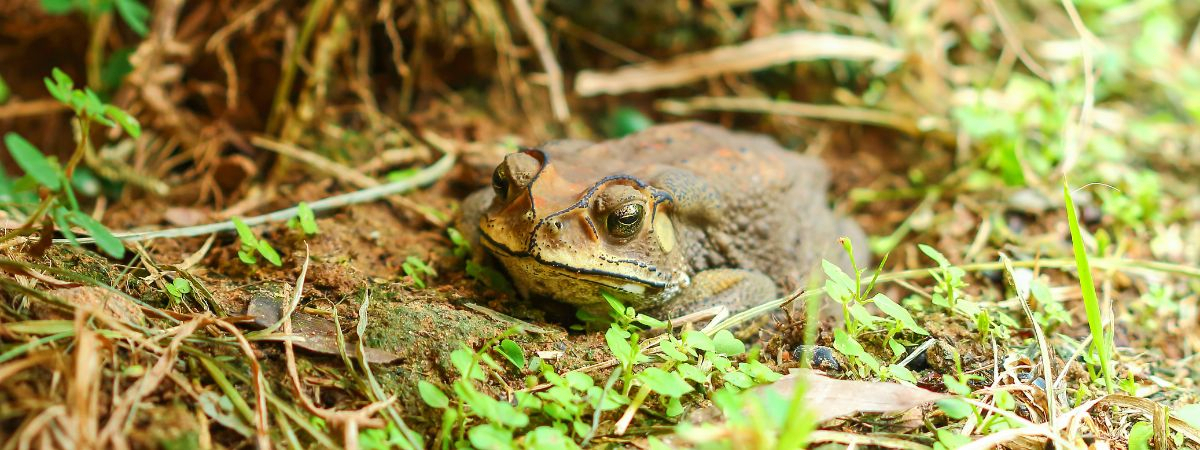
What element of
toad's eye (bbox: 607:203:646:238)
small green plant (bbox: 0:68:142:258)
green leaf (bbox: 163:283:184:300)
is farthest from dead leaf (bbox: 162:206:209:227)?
toad's eye (bbox: 607:203:646:238)

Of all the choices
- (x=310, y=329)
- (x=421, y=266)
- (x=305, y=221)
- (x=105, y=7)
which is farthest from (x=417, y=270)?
(x=105, y=7)

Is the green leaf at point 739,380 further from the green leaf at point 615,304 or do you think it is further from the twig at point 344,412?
the twig at point 344,412

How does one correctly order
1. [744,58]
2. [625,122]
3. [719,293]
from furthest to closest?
[744,58], [625,122], [719,293]

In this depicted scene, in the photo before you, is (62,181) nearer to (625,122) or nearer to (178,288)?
(178,288)

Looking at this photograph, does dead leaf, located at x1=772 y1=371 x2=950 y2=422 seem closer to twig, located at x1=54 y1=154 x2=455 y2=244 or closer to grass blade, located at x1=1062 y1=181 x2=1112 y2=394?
grass blade, located at x1=1062 y1=181 x2=1112 y2=394

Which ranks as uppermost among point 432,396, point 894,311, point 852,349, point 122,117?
point 122,117

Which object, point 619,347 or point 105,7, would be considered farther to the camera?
point 105,7

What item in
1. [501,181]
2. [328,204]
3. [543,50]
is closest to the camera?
[501,181]

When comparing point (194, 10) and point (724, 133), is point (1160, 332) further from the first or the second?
point (194, 10)
